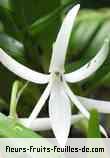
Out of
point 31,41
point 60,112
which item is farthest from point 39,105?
point 31,41

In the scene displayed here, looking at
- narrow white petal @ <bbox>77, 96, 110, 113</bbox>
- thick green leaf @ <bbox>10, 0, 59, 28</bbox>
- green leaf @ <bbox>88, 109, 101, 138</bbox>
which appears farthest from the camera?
thick green leaf @ <bbox>10, 0, 59, 28</bbox>

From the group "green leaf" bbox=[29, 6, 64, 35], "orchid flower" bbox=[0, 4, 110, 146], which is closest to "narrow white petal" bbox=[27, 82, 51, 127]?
"orchid flower" bbox=[0, 4, 110, 146]

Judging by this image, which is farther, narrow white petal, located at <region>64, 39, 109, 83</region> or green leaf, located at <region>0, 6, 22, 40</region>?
green leaf, located at <region>0, 6, 22, 40</region>

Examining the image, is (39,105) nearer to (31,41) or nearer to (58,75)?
(58,75)

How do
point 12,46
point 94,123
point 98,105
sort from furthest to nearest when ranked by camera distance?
point 12,46, point 98,105, point 94,123

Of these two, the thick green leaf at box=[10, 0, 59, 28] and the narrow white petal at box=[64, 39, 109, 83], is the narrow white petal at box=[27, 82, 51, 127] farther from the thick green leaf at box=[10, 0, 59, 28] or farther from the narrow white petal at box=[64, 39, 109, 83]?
the thick green leaf at box=[10, 0, 59, 28]

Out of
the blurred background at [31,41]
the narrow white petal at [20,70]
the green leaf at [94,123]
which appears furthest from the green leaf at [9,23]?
the green leaf at [94,123]

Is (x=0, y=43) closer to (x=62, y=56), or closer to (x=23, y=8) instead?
(x=23, y=8)

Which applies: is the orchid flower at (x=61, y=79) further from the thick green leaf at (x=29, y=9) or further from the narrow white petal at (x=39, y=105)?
the thick green leaf at (x=29, y=9)

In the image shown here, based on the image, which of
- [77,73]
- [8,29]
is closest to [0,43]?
[8,29]
